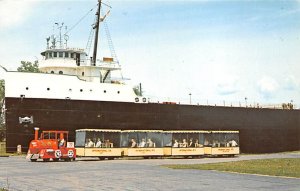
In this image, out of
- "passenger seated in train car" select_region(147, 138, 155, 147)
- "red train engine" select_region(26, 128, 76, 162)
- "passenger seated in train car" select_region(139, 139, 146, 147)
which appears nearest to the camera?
"red train engine" select_region(26, 128, 76, 162)

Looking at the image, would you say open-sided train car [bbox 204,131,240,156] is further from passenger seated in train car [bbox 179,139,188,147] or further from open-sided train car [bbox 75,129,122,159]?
open-sided train car [bbox 75,129,122,159]

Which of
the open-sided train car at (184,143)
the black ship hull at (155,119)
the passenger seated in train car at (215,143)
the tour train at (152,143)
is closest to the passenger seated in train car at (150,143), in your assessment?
the tour train at (152,143)

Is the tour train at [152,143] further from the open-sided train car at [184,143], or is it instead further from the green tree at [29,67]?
the green tree at [29,67]

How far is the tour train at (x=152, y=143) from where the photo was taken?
29.8 metres

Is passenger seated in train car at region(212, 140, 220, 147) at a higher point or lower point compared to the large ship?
lower

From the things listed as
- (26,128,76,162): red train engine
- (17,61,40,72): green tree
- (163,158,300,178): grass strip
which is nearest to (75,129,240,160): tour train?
(26,128,76,162): red train engine

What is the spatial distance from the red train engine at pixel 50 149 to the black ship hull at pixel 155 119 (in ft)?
9.04

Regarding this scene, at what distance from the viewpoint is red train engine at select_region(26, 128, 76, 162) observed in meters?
27.1

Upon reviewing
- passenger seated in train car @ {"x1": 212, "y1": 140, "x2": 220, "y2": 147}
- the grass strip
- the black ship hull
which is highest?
the black ship hull

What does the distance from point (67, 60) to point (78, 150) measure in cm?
992

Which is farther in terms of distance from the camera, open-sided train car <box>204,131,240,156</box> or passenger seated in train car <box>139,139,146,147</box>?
open-sided train car <box>204,131,240,156</box>

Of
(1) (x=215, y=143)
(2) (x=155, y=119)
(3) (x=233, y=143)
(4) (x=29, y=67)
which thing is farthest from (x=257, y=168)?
(4) (x=29, y=67)

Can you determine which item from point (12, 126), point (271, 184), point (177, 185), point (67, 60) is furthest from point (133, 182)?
point (67, 60)

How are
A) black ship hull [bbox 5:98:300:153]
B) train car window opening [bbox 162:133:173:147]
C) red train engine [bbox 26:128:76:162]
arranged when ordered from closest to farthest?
red train engine [bbox 26:128:76:162], black ship hull [bbox 5:98:300:153], train car window opening [bbox 162:133:173:147]
